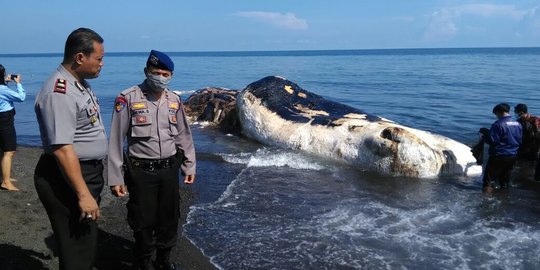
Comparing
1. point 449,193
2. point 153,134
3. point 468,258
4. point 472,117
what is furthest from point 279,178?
point 472,117

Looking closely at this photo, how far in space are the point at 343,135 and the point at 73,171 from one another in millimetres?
7505

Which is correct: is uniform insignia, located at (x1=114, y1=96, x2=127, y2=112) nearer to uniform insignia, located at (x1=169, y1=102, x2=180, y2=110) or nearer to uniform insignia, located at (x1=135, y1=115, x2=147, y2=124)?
uniform insignia, located at (x1=135, y1=115, x2=147, y2=124)

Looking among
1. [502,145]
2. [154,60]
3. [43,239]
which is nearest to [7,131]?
[43,239]

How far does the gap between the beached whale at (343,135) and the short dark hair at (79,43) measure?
272 inches

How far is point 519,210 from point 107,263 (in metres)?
6.09

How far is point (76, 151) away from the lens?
3.32 metres

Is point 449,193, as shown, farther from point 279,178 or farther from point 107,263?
point 107,263

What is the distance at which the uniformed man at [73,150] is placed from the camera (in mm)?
3080

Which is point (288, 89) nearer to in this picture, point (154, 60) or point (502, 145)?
point (502, 145)

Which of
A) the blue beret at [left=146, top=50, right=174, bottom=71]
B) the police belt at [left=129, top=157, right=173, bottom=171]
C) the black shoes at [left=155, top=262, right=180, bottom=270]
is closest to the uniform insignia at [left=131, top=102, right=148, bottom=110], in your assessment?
the blue beret at [left=146, top=50, right=174, bottom=71]

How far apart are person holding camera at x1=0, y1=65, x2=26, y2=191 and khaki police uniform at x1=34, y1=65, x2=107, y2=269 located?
3516 millimetres

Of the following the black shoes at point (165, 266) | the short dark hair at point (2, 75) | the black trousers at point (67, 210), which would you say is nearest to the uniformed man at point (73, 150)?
the black trousers at point (67, 210)

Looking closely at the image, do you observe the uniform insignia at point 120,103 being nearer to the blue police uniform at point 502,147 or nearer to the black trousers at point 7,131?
the black trousers at point 7,131

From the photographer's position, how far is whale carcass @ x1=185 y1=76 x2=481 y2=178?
8.94 meters
